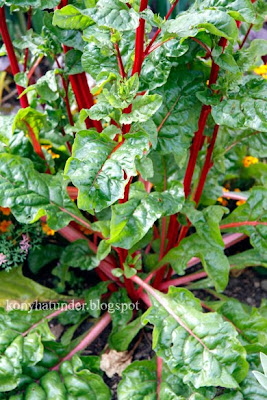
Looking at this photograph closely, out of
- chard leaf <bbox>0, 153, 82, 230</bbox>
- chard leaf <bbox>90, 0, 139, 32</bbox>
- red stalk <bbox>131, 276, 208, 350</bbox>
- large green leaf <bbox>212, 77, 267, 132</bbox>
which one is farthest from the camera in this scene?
chard leaf <bbox>0, 153, 82, 230</bbox>

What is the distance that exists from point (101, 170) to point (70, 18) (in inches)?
14.5

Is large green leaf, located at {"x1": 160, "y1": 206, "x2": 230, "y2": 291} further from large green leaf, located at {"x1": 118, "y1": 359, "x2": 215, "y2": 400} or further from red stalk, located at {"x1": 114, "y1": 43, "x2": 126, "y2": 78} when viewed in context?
red stalk, located at {"x1": 114, "y1": 43, "x2": 126, "y2": 78}

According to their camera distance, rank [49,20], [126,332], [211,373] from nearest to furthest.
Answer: [211,373] < [49,20] < [126,332]

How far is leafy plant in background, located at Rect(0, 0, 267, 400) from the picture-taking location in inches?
43.6

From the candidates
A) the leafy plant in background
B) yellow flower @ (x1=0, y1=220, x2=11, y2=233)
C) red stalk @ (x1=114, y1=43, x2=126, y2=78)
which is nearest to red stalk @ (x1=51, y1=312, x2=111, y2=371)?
the leafy plant in background

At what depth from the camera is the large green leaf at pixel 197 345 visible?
4.07 feet

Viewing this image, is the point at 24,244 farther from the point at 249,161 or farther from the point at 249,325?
the point at 249,161

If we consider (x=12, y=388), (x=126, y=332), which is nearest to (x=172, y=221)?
(x=126, y=332)

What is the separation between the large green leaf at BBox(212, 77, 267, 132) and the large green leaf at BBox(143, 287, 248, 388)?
53 cm

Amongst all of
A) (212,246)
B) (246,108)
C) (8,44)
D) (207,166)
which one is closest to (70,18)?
(8,44)

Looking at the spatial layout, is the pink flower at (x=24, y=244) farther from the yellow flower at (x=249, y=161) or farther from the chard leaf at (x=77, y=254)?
the yellow flower at (x=249, y=161)

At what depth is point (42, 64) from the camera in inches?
117

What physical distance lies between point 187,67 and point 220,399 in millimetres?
954

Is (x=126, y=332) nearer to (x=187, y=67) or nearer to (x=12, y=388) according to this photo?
(x=12, y=388)
